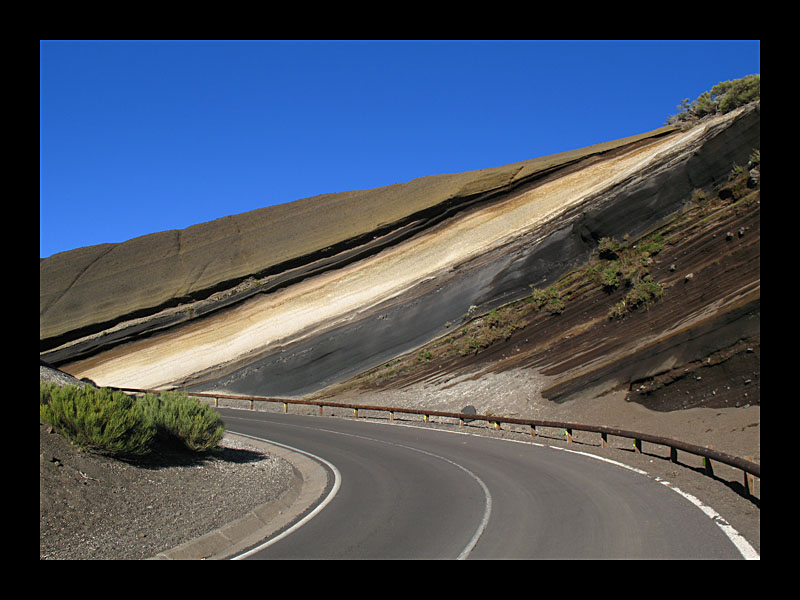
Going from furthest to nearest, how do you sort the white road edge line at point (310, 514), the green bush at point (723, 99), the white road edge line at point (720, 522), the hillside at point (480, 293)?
the green bush at point (723, 99)
the hillside at point (480, 293)
the white road edge line at point (310, 514)
the white road edge line at point (720, 522)

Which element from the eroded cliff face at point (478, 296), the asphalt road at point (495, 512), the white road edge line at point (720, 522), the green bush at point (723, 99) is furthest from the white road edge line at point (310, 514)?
the green bush at point (723, 99)

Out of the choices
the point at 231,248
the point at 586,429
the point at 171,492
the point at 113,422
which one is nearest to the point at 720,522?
the point at 171,492

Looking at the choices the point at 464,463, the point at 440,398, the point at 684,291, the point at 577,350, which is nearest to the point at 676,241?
the point at 684,291

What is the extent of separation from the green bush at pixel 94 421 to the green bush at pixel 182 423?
136cm

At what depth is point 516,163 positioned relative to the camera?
152ft

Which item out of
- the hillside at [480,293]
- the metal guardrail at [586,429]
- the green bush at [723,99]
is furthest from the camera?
the green bush at [723,99]

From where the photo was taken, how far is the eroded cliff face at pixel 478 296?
78.4ft

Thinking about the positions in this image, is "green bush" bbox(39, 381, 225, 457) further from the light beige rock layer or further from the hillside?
the light beige rock layer

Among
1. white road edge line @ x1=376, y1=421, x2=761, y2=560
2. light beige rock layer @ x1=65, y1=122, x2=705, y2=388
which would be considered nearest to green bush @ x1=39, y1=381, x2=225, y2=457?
white road edge line @ x1=376, y1=421, x2=761, y2=560

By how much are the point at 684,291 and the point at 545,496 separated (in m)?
17.6

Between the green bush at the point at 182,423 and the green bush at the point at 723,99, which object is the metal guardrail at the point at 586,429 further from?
the green bush at the point at 723,99

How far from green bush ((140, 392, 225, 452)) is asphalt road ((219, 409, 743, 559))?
123 inches

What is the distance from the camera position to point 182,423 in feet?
43.5

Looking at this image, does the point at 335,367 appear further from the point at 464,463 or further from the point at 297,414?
the point at 464,463
